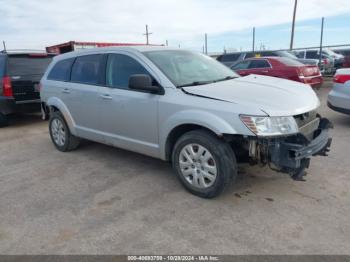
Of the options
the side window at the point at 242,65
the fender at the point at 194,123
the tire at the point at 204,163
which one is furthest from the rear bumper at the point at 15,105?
the side window at the point at 242,65

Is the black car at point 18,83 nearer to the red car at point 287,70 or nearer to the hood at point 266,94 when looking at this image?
the hood at point 266,94

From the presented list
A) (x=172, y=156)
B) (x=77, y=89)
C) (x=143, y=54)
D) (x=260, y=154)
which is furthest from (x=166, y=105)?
(x=77, y=89)

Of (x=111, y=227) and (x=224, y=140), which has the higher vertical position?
(x=224, y=140)

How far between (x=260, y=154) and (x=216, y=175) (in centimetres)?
52

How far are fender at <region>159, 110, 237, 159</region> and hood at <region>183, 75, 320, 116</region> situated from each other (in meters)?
0.23

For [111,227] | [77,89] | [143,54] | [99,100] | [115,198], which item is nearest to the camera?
[111,227]

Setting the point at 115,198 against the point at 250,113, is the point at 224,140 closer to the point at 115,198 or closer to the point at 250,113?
the point at 250,113

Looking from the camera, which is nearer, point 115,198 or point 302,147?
point 302,147

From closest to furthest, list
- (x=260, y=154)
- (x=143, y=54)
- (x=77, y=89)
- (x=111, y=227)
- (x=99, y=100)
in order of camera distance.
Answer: (x=111, y=227), (x=260, y=154), (x=143, y=54), (x=99, y=100), (x=77, y=89)

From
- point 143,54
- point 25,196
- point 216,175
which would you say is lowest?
point 25,196

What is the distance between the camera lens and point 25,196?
401cm

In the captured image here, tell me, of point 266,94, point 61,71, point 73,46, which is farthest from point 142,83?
point 73,46

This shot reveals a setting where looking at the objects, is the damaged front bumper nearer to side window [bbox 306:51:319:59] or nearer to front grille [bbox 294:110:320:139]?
front grille [bbox 294:110:320:139]

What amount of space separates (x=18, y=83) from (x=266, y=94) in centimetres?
609
